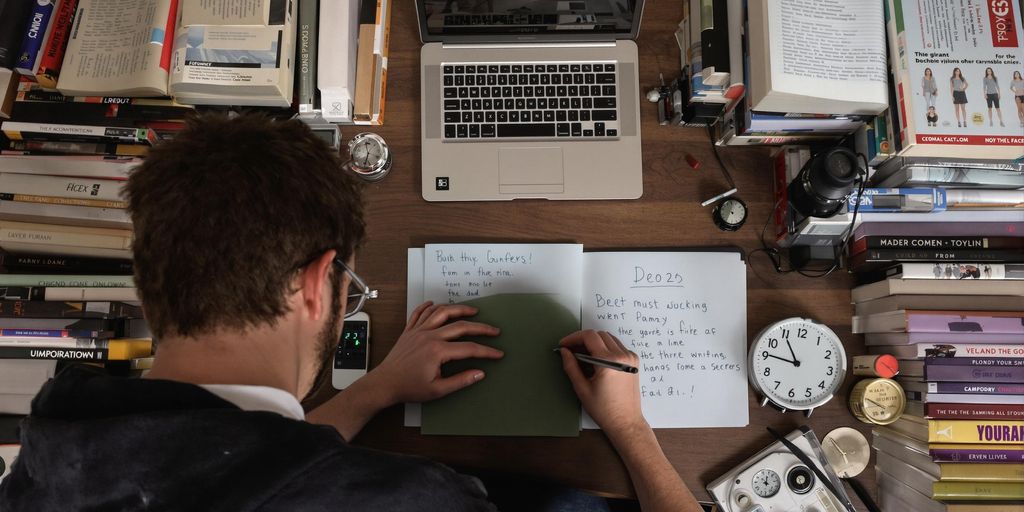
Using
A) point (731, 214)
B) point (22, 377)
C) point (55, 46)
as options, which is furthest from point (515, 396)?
point (55, 46)

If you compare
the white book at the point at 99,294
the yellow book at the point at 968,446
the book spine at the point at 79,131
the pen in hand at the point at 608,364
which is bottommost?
the yellow book at the point at 968,446

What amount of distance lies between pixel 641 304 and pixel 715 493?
14.1 inches

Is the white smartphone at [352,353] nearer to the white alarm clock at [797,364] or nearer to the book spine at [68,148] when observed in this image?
the book spine at [68,148]

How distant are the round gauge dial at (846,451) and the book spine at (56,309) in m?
1.32

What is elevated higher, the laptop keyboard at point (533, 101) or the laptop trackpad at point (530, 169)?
the laptop keyboard at point (533, 101)

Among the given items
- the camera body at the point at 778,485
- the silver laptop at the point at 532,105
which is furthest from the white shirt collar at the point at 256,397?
the camera body at the point at 778,485

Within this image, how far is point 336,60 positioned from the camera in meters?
1.12

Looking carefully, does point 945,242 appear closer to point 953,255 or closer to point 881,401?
point 953,255

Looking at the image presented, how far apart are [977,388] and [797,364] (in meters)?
0.28

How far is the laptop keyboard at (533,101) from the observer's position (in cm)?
118

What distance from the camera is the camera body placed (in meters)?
1.04

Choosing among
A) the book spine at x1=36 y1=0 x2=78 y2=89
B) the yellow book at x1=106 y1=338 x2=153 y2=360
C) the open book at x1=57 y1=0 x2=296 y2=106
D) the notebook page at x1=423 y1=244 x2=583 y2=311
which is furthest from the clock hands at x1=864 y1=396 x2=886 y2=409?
the book spine at x1=36 y1=0 x2=78 y2=89

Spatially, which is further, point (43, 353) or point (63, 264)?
point (63, 264)

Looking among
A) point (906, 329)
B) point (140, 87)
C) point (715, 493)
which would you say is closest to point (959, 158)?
point (906, 329)
